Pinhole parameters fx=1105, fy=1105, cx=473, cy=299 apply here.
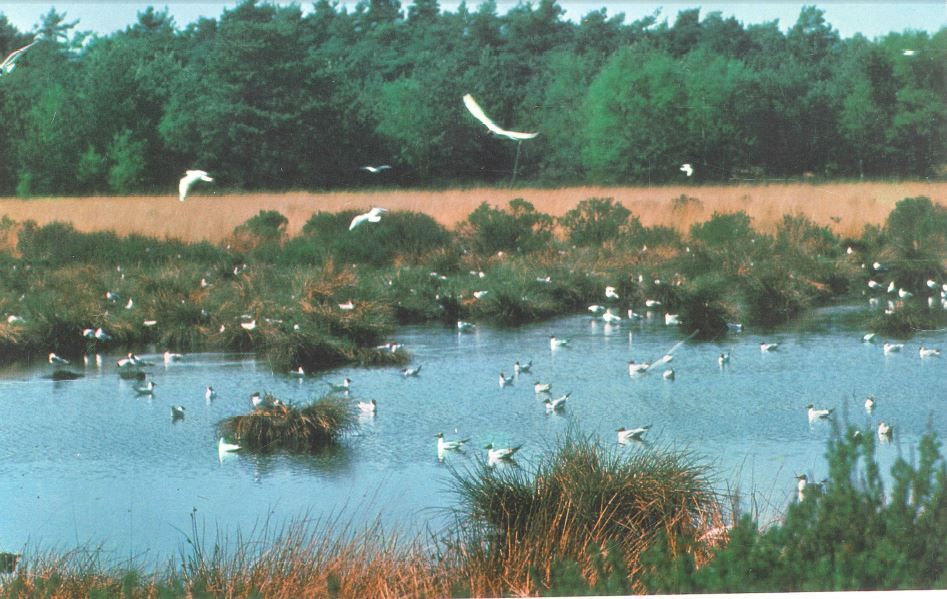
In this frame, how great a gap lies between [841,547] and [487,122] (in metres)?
2.14

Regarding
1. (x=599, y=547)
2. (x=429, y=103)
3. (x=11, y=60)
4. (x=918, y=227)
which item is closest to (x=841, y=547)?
(x=599, y=547)

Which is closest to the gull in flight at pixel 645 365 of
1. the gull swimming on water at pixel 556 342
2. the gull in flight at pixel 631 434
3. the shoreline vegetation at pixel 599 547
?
the gull swimming on water at pixel 556 342

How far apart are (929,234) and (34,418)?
3.97m

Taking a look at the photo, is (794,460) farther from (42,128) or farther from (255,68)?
(42,128)

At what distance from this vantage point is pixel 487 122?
4.49m

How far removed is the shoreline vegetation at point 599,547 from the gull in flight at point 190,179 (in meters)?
1.37

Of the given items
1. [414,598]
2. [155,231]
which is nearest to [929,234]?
[414,598]

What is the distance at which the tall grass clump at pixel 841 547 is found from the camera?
10.7ft

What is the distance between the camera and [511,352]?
5590mm

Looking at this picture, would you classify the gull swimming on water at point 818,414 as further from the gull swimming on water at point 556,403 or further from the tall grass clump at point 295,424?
the tall grass clump at point 295,424

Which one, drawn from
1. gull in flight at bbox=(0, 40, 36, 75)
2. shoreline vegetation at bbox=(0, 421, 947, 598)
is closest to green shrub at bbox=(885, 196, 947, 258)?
shoreline vegetation at bbox=(0, 421, 947, 598)

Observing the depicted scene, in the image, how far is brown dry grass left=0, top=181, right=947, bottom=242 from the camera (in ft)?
15.5

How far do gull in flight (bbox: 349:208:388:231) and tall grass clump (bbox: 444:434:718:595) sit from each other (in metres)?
1.22

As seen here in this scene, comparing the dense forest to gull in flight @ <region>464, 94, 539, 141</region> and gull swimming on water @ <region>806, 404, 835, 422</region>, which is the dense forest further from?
gull swimming on water @ <region>806, 404, 835, 422</region>
